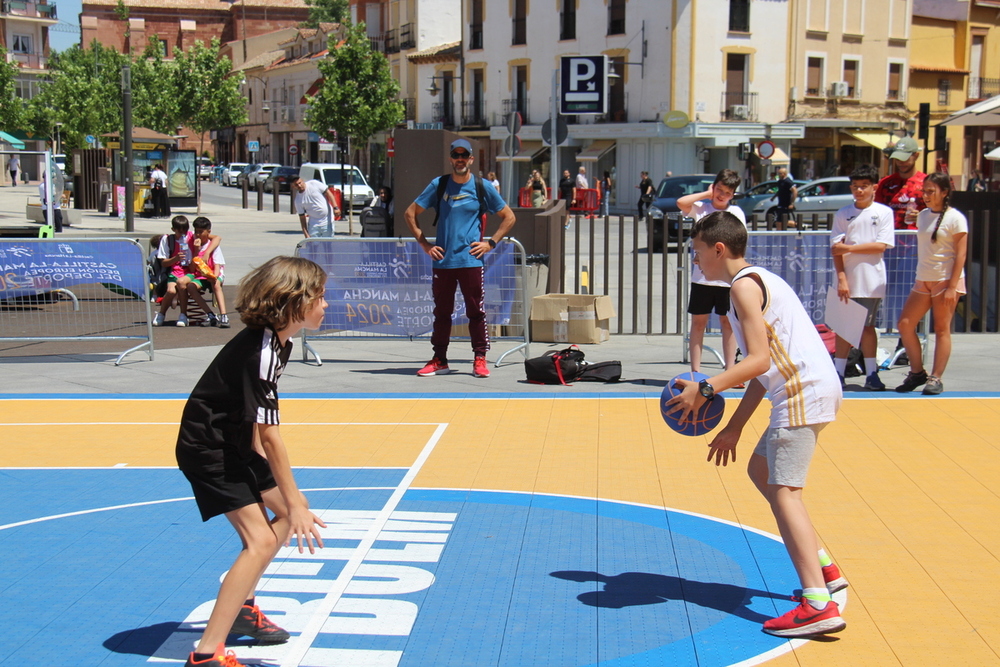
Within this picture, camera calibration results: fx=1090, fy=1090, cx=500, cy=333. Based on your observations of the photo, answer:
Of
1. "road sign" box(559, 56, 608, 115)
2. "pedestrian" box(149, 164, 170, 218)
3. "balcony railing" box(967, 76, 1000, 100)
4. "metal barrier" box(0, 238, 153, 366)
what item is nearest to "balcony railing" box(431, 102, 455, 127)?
"pedestrian" box(149, 164, 170, 218)

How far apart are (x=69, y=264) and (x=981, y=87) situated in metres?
53.3

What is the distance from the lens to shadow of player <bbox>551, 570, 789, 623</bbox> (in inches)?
178

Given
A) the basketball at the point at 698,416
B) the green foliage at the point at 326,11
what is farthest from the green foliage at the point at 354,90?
the green foliage at the point at 326,11

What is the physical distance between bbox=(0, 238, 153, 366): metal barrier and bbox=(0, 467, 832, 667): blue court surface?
14.5 feet

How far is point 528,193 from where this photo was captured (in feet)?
102

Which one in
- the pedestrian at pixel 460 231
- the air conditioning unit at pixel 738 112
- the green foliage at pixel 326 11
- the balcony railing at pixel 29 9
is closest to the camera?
the pedestrian at pixel 460 231

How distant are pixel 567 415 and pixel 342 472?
7.23 feet

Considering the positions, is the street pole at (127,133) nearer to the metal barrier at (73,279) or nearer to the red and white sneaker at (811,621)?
the metal barrier at (73,279)

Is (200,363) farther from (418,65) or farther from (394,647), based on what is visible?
(418,65)

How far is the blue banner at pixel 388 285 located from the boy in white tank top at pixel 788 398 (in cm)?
621

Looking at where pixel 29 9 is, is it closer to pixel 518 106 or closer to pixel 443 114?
pixel 443 114

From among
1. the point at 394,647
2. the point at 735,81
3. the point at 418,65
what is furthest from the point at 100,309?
the point at 418,65

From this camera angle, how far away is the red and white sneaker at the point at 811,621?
4.15 metres

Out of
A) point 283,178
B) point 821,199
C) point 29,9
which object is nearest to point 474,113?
point 283,178
